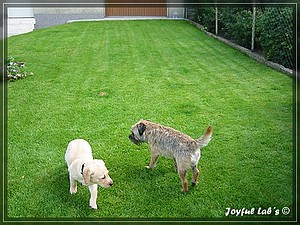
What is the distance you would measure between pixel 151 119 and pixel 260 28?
210 inches

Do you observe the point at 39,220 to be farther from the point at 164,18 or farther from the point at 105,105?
the point at 164,18

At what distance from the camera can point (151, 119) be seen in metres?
5.57

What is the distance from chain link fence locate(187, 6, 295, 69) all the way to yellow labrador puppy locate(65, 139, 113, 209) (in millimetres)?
5713

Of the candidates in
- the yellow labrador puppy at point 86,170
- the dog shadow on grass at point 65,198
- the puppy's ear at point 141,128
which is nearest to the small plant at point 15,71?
the dog shadow on grass at point 65,198

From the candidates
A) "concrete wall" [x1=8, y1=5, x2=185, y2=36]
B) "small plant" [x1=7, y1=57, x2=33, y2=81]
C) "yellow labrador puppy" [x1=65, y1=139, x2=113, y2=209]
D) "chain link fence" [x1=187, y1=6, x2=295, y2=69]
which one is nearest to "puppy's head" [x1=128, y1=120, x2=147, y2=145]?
"yellow labrador puppy" [x1=65, y1=139, x2=113, y2=209]

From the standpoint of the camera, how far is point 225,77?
784 cm

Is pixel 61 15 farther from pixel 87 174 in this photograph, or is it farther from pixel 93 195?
pixel 87 174

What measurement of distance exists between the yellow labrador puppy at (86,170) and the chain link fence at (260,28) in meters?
5.71

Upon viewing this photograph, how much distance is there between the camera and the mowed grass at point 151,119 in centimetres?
355

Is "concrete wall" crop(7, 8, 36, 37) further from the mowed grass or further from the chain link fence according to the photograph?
the chain link fence

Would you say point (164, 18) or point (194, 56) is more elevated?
point (164, 18)

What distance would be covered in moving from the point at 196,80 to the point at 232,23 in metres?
4.94

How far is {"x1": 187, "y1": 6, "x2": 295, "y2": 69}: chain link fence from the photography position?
816 centimetres

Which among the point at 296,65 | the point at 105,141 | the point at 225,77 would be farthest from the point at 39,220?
the point at 296,65
